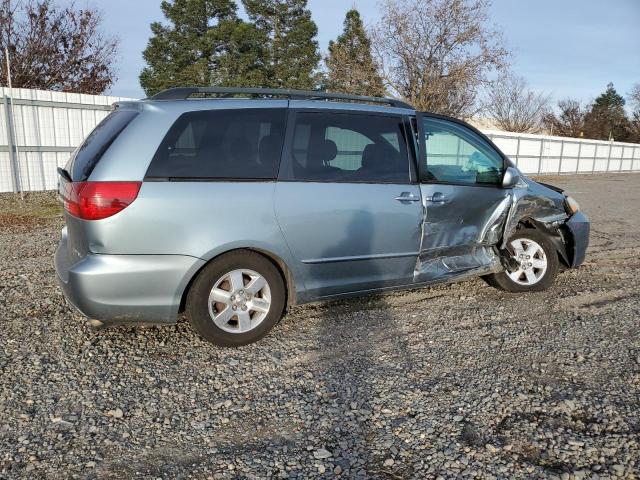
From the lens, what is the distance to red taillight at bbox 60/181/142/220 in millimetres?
3357

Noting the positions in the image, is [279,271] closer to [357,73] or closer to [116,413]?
[116,413]

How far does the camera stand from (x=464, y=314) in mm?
4664

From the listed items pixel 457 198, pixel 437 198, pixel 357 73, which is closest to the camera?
pixel 437 198

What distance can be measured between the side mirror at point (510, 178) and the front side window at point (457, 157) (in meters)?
0.11

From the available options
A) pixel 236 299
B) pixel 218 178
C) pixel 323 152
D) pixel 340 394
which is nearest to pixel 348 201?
pixel 323 152

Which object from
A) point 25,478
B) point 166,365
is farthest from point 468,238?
point 25,478

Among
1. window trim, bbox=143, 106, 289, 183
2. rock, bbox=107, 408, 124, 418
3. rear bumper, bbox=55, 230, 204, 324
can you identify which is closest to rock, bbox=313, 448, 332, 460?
rock, bbox=107, 408, 124, 418

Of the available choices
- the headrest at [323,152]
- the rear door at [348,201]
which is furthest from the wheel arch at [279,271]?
the headrest at [323,152]

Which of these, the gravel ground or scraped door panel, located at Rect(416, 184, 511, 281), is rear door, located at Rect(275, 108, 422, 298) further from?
the gravel ground

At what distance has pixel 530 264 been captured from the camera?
17.2 ft

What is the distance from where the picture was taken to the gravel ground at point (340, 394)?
255 centimetres

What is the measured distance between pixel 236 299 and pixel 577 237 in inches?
145

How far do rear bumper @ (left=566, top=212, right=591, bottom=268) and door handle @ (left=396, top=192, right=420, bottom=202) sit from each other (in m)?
2.02

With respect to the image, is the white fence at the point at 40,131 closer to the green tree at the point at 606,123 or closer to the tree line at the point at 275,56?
the tree line at the point at 275,56
